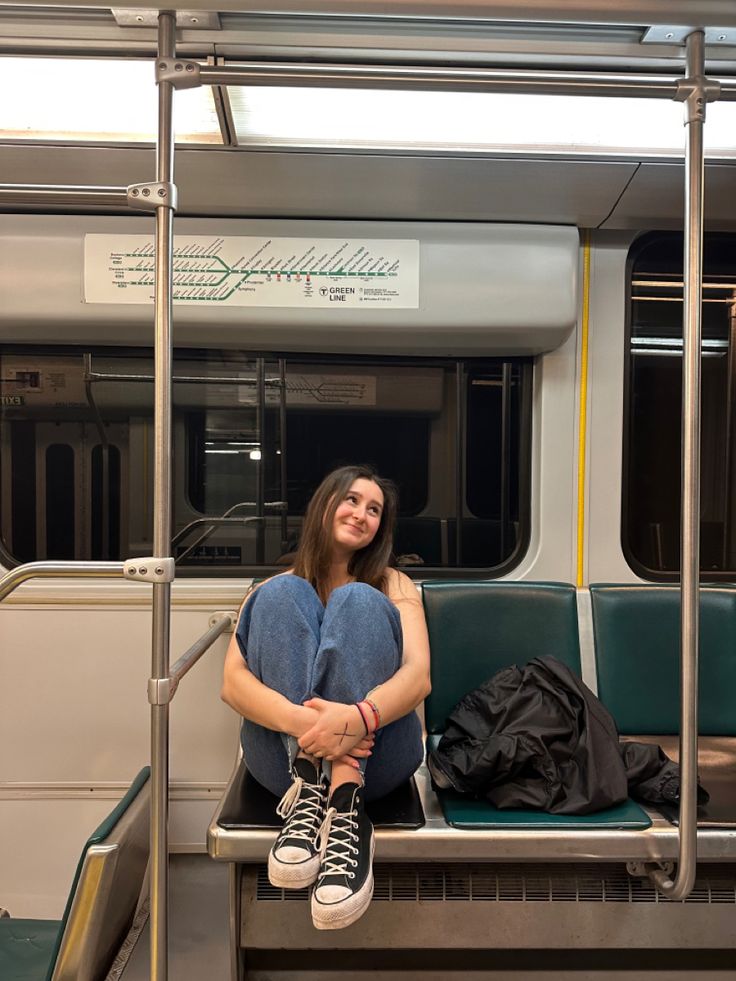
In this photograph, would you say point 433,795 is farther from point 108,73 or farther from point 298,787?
point 108,73

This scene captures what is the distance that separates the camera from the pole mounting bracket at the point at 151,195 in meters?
1.48

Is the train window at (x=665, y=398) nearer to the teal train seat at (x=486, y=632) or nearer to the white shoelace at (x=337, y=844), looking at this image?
the teal train seat at (x=486, y=632)

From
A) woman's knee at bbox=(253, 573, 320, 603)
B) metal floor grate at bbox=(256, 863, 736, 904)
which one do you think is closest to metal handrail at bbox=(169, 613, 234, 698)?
woman's knee at bbox=(253, 573, 320, 603)

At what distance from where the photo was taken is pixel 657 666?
96.7 inches

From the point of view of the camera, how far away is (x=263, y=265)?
2.56m

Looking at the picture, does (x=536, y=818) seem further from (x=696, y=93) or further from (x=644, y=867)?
(x=696, y=93)

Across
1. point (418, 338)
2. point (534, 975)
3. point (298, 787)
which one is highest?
point (418, 338)

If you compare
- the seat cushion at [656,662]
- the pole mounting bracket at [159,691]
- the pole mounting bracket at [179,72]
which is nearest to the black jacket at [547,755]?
the seat cushion at [656,662]

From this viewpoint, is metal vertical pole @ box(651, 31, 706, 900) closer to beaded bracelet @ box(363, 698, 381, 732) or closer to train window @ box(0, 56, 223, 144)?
beaded bracelet @ box(363, 698, 381, 732)

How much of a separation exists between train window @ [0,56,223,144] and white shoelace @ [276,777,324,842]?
72.2 inches

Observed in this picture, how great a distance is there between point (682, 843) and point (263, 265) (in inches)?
85.5

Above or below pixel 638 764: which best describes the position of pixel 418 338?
above

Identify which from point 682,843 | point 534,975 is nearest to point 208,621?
point 534,975

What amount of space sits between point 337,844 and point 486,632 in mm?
1062
